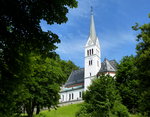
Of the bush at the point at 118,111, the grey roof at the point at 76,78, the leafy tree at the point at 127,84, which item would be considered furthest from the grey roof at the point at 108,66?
the bush at the point at 118,111

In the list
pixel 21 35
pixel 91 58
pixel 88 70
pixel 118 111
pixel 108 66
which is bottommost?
pixel 118 111

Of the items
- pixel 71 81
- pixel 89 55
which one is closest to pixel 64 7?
pixel 89 55

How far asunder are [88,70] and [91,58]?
4.13 meters

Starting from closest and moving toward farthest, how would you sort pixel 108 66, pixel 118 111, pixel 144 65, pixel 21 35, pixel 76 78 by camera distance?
pixel 21 35
pixel 144 65
pixel 118 111
pixel 108 66
pixel 76 78

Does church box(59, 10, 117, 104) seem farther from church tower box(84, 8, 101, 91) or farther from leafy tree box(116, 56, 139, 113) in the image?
leafy tree box(116, 56, 139, 113)

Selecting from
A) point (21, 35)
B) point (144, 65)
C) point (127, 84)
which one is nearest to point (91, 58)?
point (127, 84)

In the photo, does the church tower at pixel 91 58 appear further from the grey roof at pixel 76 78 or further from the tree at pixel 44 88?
the tree at pixel 44 88

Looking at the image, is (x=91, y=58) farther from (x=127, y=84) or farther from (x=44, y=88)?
(x=44, y=88)

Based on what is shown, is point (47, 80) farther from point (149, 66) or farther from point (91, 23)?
point (91, 23)

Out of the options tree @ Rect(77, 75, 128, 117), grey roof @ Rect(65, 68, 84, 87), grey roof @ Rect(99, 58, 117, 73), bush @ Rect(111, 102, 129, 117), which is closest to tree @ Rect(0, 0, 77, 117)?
tree @ Rect(77, 75, 128, 117)

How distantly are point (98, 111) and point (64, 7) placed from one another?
16.1 metres

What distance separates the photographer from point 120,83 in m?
44.7

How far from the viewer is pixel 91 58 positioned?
218ft

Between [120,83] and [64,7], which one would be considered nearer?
[64,7]
